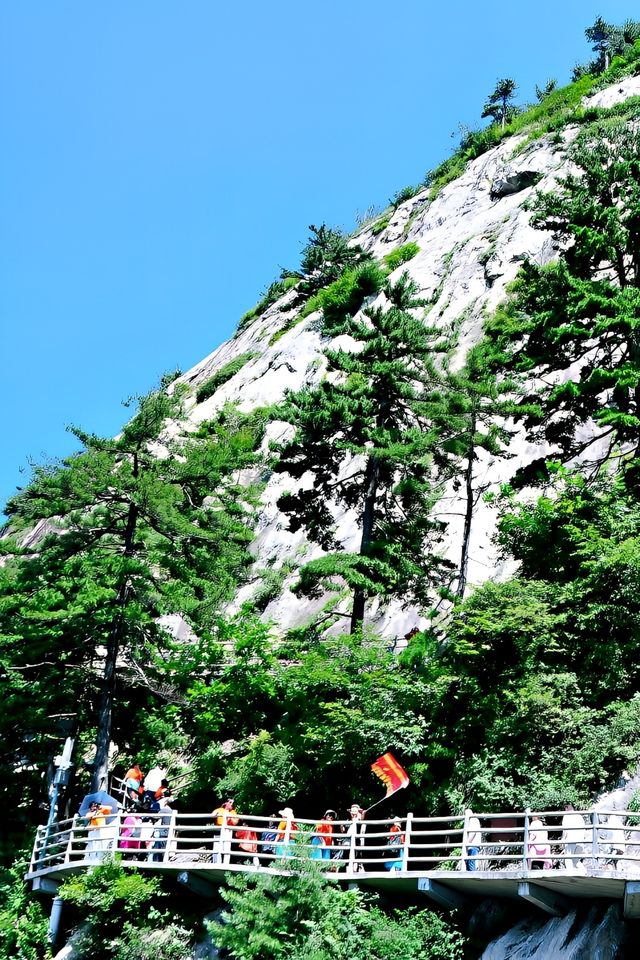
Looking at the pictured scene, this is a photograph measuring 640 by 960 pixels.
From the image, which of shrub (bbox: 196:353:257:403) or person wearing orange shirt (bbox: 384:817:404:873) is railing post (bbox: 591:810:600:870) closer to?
person wearing orange shirt (bbox: 384:817:404:873)

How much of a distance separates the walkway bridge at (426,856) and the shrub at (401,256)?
147 feet

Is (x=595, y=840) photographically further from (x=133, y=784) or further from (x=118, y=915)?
(x=133, y=784)

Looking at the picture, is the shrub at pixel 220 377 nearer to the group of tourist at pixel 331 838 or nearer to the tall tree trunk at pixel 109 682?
the tall tree trunk at pixel 109 682

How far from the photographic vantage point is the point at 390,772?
18.7 metres

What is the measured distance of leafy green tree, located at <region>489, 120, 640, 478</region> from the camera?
23312mm

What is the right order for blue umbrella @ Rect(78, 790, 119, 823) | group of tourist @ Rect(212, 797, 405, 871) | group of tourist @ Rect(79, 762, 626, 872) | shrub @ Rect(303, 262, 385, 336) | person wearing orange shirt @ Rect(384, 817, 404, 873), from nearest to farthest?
1. group of tourist @ Rect(79, 762, 626, 872)
2. person wearing orange shirt @ Rect(384, 817, 404, 873)
3. group of tourist @ Rect(212, 797, 405, 871)
4. blue umbrella @ Rect(78, 790, 119, 823)
5. shrub @ Rect(303, 262, 385, 336)

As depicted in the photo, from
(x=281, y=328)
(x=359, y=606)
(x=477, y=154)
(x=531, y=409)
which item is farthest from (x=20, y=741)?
(x=477, y=154)

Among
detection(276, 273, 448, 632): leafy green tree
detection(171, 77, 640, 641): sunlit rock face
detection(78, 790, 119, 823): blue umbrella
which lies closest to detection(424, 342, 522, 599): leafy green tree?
detection(276, 273, 448, 632): leafy green tree

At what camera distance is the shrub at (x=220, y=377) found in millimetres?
64875

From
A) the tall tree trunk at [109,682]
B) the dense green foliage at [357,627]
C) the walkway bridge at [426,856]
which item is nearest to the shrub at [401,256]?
the dense green foliage at [357,627]

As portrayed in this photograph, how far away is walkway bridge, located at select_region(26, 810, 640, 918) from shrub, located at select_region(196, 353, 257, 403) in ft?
146

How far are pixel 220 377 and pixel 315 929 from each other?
52569mm

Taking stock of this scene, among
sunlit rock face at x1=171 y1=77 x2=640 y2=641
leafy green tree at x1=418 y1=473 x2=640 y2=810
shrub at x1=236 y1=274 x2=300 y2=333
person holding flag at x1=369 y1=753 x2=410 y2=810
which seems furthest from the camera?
shrub at x1=236 y1=274 x2=300 y2=333

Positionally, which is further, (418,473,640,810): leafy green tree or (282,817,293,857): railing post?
(418,473,640,810): leafy green tree
